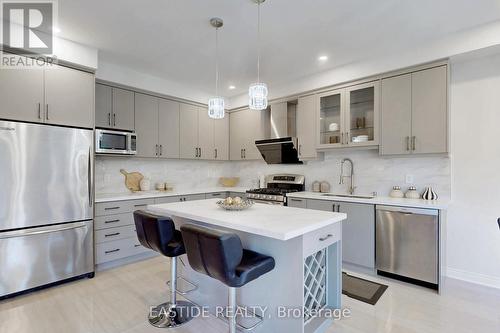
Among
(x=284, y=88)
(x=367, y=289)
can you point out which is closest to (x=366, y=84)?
(x=284, y=88)

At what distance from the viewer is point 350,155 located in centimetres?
379

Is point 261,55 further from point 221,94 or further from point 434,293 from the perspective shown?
point 434,293

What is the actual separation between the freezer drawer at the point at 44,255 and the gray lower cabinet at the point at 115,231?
176 millimetres

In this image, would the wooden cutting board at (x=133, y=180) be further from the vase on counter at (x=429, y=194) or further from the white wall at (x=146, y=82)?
the vase on counter at (x=429, y=194)

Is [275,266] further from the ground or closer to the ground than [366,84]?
closer to the ground

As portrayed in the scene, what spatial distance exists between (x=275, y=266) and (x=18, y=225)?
8.39 feet

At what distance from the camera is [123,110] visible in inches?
143

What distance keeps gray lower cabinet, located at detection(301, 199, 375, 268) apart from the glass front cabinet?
85cm

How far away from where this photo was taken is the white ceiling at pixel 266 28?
7.25ft

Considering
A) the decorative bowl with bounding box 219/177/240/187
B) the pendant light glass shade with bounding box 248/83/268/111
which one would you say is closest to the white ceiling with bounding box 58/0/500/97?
the pendant light glass shade with bounding box 248/83/268/111

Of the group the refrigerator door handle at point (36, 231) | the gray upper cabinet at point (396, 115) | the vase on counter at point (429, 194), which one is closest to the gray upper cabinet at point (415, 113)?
the gray upper cabinet at point (396, 115)

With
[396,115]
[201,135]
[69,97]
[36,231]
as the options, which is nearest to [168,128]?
[201,135]

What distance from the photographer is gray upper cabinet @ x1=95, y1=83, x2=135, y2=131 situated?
11.1 feet

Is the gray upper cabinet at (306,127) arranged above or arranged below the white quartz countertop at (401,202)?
above
